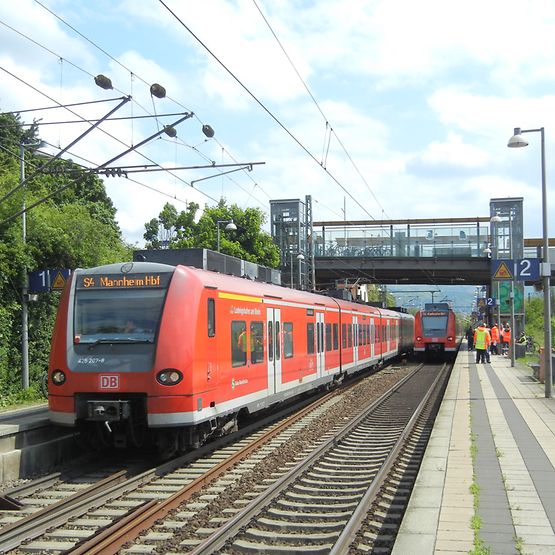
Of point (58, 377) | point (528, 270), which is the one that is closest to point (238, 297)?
point (58, 377)

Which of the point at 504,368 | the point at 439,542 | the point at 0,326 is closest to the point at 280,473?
the point at 439,542

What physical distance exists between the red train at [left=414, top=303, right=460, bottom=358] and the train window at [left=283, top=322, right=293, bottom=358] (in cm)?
2334

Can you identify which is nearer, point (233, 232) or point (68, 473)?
point (68, 473)

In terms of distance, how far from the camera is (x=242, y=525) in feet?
22.0

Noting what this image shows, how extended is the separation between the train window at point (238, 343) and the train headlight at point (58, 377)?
248cm

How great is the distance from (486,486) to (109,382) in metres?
4.72

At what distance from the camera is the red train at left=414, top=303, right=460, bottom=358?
122 ft

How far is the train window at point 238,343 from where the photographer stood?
10.9 metres

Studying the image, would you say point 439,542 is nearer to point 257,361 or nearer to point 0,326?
point 257,361

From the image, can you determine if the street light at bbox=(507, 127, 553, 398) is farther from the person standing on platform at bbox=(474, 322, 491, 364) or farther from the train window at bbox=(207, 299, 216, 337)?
the person standing on platform at bbox=(474, 322, 491, 364)

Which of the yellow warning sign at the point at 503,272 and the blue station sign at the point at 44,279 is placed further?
the yellow warning sign at the point at 503,272

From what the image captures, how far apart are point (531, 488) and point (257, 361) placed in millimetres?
5807


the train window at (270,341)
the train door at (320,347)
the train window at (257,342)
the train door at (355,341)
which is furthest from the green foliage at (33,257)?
the train door at (355,341)

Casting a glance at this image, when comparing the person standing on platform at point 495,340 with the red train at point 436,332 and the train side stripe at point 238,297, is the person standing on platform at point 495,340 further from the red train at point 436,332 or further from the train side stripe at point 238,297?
the train side stripe at point 238,297
